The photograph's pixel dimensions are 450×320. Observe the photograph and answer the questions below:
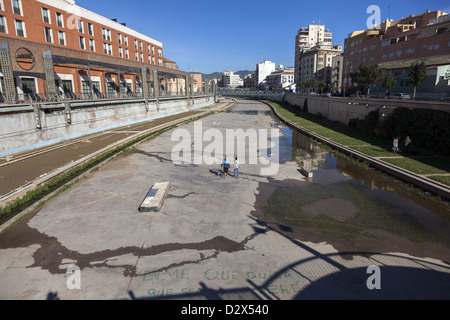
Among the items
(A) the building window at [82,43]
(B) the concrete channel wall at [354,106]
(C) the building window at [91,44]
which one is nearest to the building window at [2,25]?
(A) the building window at [82,43]

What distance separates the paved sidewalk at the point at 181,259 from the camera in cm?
684

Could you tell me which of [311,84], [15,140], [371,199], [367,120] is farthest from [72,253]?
[311,84]

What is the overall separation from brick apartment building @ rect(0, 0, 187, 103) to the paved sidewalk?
59.8ft

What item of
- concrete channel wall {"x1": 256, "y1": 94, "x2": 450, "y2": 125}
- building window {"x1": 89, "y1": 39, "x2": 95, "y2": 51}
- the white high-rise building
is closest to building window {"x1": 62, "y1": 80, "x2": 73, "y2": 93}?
building window {"x1": 89, "y1": 39, "x2": 95, "y2": 51}

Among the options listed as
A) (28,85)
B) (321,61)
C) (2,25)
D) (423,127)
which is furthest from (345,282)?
(321,61)

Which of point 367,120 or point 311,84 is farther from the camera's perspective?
point 311,84

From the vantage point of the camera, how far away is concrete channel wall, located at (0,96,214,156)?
19844mm

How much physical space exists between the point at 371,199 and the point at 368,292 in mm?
7523

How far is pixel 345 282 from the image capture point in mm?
7152

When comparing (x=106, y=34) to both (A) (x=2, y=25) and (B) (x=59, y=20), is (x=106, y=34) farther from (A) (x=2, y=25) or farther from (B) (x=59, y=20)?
(A) (x=2, y=25)

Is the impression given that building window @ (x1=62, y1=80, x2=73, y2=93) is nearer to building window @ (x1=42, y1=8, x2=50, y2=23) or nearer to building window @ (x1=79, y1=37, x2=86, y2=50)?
building window @ (x1=42, y1=8, x2=50, y2=23)

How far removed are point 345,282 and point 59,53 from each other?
3583cm

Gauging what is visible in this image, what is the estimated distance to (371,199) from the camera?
13.3 m
